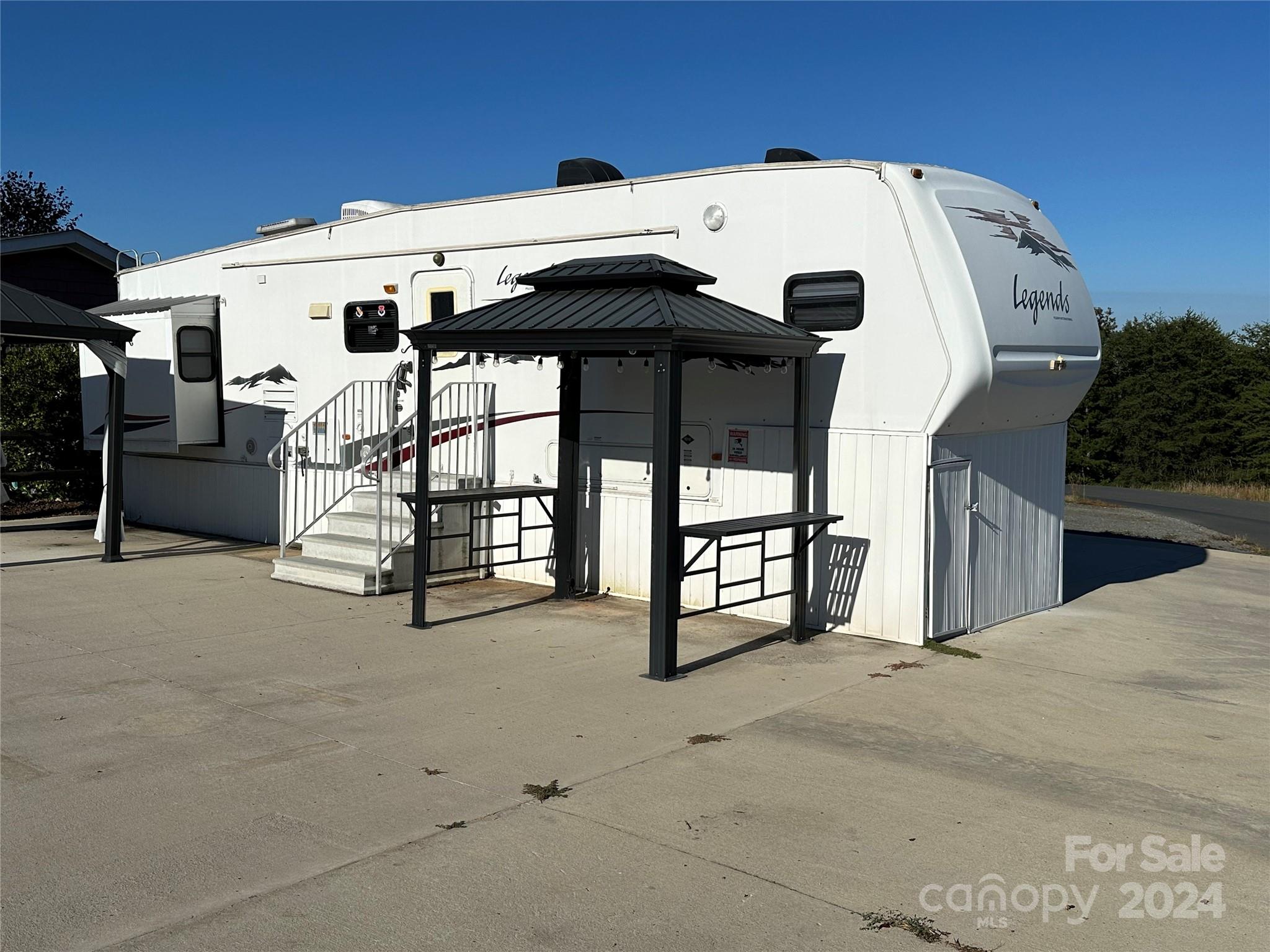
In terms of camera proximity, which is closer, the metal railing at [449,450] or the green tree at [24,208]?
the metal railing at [449,450]

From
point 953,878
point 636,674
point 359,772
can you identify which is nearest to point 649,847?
point 953,878

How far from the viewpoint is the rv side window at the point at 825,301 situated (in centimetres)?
843

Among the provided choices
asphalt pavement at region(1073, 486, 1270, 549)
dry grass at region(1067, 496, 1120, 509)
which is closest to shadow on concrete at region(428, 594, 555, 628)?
asphalt pavement at region(1073, 486, 1270, 549)

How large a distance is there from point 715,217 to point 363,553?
4232 mm

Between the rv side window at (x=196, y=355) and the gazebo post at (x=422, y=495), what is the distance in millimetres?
5492

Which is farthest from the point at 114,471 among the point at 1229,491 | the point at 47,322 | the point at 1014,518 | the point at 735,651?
the point at 1229,491

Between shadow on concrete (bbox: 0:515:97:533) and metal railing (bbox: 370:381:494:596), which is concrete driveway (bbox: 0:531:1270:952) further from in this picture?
shadow on concrete (bbox: 0:515:97:533)

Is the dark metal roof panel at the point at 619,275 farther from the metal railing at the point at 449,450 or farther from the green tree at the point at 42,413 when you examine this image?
the green tree at the point at 42,413

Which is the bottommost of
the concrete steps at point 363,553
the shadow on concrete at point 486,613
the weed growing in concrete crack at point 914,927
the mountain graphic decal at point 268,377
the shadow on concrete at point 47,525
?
the weed growing in concrete crack at point 914,927

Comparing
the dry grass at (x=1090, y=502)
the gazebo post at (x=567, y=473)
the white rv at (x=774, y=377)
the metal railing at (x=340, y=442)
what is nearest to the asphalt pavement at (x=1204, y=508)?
the dry grass at (x=1090, y=502)

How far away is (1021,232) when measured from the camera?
906 cm

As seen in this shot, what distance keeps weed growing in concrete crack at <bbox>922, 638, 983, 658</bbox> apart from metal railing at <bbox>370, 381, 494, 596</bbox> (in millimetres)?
4367

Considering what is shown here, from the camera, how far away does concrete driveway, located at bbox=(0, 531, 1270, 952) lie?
4.04 meters

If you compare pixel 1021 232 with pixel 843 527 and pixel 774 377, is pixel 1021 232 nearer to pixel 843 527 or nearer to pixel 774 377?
pixel 774 377
